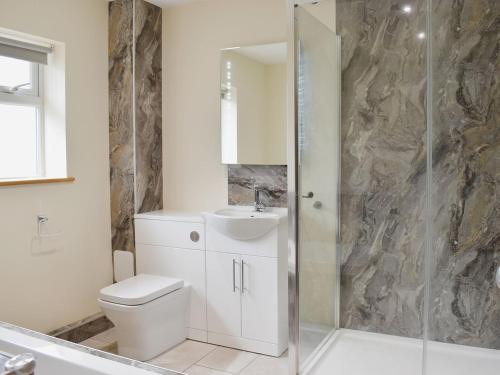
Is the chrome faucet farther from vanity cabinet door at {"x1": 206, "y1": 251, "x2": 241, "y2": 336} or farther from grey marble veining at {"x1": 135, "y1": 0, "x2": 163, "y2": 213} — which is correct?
grey marble veining at {"x1": 135, "y1": 0, "x2": 163, "y2": 213}

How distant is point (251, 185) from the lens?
3.38m

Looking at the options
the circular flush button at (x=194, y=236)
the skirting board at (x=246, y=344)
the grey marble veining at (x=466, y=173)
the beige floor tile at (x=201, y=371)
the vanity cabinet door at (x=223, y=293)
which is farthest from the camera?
the circular flush button at (x=194, y=236)

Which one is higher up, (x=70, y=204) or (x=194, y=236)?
(x=70, y=204)

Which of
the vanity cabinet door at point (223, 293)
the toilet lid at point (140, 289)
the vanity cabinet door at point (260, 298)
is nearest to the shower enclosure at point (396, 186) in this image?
the vanity cabinet door at point (260, 298)

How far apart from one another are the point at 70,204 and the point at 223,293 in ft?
3.93

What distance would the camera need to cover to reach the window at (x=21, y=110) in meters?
2.91

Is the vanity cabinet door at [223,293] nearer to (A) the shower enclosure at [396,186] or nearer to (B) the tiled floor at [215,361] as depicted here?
(B) the tiled floor at [215,361]

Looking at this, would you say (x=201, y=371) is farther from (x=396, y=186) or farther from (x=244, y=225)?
(x=396, y=186)

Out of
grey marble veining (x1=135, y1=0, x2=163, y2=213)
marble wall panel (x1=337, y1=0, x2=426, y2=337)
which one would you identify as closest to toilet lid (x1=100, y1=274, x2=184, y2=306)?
grey marble veining (x1=135, y1=0, x2=163, y2=213)

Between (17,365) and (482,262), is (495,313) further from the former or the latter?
(17,365)

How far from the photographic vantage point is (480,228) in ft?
7.43

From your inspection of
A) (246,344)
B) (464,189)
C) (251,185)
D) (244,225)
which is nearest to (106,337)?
(246,344)

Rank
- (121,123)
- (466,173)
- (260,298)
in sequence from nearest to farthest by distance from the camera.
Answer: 1. (466,173)
2. (260,298)
3. (121,123)

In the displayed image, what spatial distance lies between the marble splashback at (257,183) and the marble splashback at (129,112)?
0.66 metres
